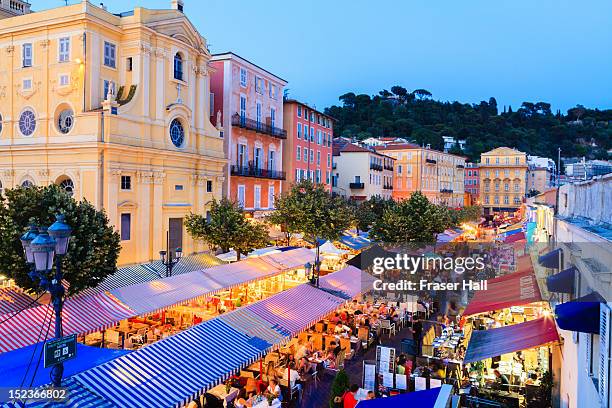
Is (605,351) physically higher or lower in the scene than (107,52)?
lower

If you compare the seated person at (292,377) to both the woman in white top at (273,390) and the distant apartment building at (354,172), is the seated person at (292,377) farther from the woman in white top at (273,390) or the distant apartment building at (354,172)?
the distant apartment building at (354,172)

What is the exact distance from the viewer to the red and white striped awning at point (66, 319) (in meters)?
12.3

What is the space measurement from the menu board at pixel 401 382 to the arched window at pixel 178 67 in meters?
21.7

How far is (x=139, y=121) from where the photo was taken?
2575cm

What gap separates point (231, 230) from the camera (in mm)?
24766

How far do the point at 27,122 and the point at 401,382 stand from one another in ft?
77.7

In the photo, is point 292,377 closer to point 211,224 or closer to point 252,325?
point 252,325

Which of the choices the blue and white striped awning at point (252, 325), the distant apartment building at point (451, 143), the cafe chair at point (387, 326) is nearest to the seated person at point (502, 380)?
the cafe chair at point (387, 326)

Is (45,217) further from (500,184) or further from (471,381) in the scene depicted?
(500,184)

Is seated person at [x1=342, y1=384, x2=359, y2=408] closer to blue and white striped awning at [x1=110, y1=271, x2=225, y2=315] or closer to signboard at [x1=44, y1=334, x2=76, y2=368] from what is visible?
signboard at [x1=44, y1=334, x2=76, y2=368]

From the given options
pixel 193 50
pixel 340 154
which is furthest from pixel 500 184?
pixel 193 50

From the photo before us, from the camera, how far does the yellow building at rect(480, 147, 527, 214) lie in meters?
97.5

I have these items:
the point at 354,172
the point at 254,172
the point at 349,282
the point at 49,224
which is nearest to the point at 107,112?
the point at 49,224

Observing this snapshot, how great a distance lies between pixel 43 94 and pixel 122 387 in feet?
70.8
